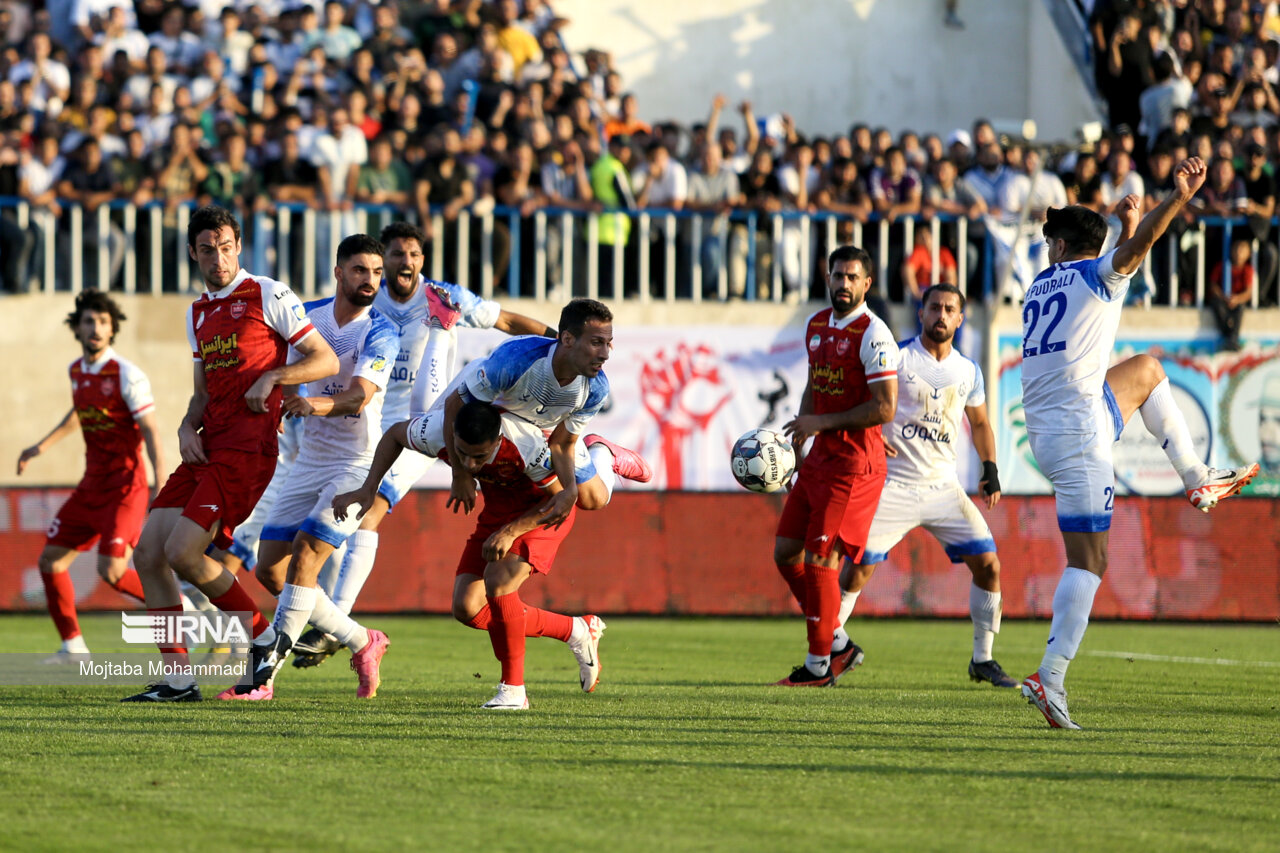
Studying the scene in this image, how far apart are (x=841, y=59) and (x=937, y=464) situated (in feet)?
→ 51.0

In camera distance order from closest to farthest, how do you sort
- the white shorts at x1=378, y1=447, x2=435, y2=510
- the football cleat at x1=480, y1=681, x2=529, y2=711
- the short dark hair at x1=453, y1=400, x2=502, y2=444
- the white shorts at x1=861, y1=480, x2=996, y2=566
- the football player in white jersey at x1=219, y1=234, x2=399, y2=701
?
the short dark hair at x1=453, y1=400, x2=502, y2=444 < the football cleat at x1=480, y1=681, x2=529, y2=711 < the football player in white jersey at x1=219, y1=234, x2=399, y2=701 < the white shorts at x1=378, y1=447, x2=435, y2=510 < the white shorts at x1=861, y1=480, x2=996, y2=566

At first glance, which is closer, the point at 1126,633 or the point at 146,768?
the point at 146,768

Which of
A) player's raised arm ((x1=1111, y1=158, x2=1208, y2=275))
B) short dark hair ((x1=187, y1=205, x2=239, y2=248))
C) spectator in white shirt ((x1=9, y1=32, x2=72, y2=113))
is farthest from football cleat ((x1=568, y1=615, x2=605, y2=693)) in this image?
spectator in white shirt ((x1=9, y1=32, x2=72, y2=113))

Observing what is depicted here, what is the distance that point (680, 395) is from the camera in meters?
18.5

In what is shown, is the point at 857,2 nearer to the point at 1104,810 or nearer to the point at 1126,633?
the point at 1126,633

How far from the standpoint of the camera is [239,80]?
58.5ft

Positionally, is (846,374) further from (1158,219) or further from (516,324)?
(1158,219)

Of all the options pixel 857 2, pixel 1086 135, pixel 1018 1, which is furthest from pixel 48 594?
pixel 1018 1

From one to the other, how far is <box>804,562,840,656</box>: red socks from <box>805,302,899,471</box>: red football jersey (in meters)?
0.65

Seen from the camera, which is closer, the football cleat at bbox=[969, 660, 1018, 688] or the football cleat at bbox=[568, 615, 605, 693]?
the football cleat at bbox=[568, 615, 605, 693]

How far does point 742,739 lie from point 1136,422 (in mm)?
13245

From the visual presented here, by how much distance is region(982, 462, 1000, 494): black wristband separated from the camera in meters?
9.97

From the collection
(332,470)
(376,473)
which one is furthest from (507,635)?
(332,470)

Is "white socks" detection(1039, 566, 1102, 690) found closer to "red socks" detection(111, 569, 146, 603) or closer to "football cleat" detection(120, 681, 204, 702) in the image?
"football cleat" detection(120, 681, 204, 702)
